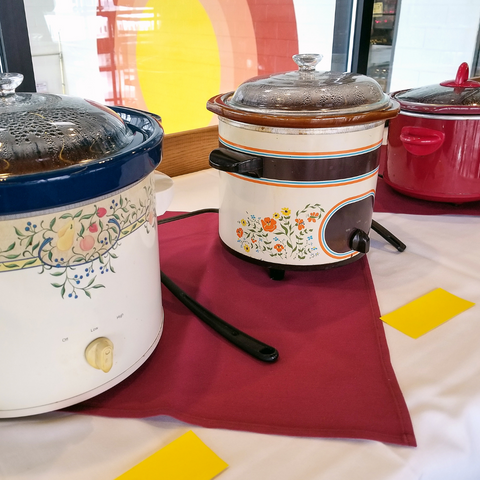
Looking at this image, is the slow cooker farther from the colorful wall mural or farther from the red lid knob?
the colorful wall mural

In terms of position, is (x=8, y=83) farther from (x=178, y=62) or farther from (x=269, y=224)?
(x=178, y=62)

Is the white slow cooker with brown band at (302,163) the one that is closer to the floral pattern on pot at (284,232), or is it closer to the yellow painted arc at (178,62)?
the floral pattern on pot at (284,232)

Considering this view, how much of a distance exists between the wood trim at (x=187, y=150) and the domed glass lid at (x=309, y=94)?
1.53ft

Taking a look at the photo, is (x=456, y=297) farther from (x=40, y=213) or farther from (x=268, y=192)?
(x=40, y=213)

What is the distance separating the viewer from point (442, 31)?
2.44 metres

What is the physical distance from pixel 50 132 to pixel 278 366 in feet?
1.16

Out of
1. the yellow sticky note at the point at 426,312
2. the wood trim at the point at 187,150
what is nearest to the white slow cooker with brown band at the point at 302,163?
the yellow sticky note at the point at 426,312

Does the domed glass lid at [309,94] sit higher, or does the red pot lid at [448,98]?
the domed glass lid at [309,94]

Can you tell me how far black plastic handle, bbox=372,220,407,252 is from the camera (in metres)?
0.85

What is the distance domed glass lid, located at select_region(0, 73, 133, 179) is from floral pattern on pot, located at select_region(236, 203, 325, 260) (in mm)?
247

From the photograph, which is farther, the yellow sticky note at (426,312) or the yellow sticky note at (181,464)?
the yellow sticky note at (426,312)

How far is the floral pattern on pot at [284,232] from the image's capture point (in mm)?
660

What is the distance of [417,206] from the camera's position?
1.06 meters

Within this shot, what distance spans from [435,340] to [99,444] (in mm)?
428
